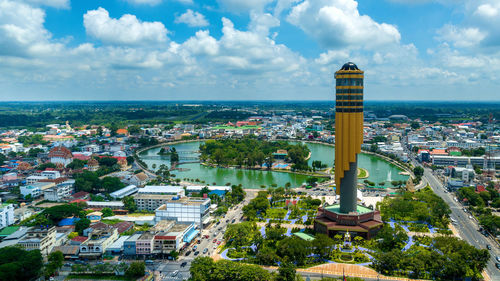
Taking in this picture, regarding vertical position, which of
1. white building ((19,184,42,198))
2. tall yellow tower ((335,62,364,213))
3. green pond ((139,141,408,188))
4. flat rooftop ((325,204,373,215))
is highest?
tall yellow tower ((335,62,364,213))

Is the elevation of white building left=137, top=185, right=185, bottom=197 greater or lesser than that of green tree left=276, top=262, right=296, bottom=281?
greater

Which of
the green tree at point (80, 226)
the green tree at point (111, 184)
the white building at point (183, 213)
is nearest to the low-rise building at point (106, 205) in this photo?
the green tree at point (111, 184)

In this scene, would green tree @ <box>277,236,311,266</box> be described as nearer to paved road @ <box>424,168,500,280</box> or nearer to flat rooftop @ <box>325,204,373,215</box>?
flat rooftop @ <box>325,204,373,215</box>

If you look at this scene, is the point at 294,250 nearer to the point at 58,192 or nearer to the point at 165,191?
the point at 165,191

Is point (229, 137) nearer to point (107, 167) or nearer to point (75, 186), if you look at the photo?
point (107, 167)

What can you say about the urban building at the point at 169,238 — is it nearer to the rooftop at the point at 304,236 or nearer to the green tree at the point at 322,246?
the rooftop at the point at 304,236

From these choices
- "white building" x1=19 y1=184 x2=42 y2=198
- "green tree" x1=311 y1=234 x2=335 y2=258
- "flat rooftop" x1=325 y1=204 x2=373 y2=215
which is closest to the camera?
"green tree" x1=311 y1=234 x2=335 y2=258

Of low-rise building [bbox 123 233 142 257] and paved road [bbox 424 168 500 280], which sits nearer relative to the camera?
paved road [bbox 424 168 500 280]

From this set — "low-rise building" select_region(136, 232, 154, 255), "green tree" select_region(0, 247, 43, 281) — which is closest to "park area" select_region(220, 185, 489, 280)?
"low-rise building" select_region(136, 232, 154, 255)
